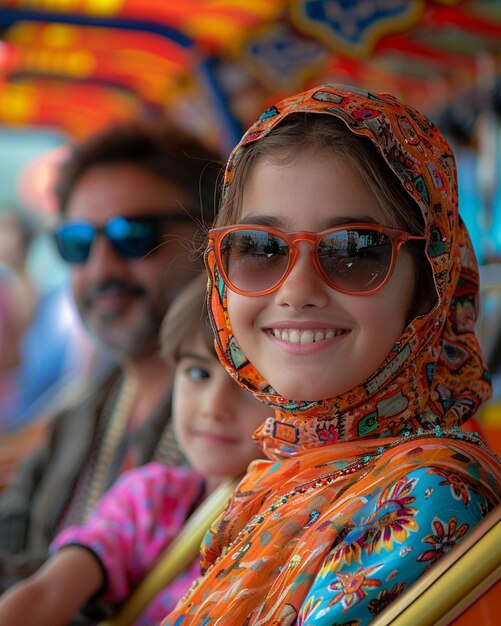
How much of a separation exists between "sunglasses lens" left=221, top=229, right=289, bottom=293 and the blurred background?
2.36 m

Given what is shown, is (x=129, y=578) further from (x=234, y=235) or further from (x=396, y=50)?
(x=396, y=50)

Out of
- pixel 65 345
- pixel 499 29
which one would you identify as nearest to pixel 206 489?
pixel 499 29

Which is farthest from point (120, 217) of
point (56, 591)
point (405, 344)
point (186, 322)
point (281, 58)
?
point (281, 58)

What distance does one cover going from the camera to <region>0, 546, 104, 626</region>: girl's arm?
59.3 inches

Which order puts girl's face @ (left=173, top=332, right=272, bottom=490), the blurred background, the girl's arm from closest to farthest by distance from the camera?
the girl's arm < girl's face @ (left=173, top=332, right=272, bottom=490) < the blurred background

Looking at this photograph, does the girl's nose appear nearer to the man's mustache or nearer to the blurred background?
the man's mustache

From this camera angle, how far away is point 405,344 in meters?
1.07

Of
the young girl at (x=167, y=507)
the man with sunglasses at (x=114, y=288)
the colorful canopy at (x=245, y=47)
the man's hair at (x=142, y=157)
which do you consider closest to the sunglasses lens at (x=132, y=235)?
the man with sunglasses at (x=114, y=288)

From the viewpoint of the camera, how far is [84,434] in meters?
2.56

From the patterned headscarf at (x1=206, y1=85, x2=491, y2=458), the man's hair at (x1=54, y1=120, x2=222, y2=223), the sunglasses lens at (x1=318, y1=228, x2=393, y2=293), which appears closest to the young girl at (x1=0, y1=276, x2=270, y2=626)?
the patterned headscarf at (x1=206, y1=85, x2=491, y2=458)

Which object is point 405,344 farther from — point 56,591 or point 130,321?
point 130,321

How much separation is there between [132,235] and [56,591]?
113cm

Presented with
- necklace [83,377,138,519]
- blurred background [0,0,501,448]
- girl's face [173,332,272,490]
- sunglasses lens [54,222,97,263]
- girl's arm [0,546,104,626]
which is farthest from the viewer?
blurred background [0,0,501,448]

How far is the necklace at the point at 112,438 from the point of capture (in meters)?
2.39
